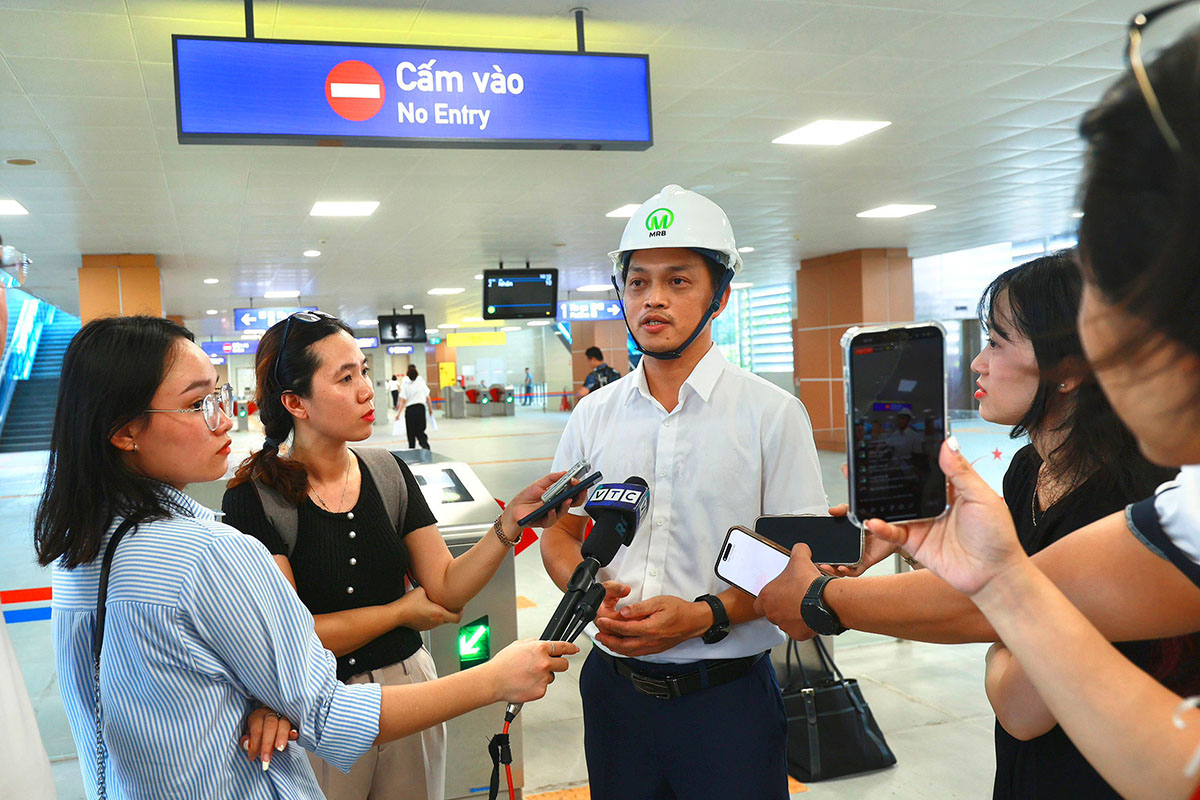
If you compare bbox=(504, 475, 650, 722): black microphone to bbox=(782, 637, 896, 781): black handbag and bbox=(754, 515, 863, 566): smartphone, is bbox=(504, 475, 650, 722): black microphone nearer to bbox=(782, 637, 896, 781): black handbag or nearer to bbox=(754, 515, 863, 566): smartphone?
bbox=(754, 515, 863, 566): smartphone

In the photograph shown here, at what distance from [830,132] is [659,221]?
18.6 ft

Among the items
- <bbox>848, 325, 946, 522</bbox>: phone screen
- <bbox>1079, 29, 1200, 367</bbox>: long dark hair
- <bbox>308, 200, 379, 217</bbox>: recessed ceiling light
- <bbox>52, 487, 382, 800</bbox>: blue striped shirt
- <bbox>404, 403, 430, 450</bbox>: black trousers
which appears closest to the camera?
<bbox>1079, 29, 1200, 367</bbox>: long dark hair

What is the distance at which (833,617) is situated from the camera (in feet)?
5.27

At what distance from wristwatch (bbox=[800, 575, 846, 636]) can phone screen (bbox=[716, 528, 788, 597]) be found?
77 mm

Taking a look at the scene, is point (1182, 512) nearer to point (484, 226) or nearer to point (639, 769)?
point (639, 769)

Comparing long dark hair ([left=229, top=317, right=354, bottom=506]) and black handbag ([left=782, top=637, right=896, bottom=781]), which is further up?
long dark hair ([left=229, top=317, right=354, bottom=506])

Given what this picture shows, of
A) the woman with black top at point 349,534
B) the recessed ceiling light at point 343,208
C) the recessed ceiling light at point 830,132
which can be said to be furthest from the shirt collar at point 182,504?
the recessed ceiling light at point 343,208

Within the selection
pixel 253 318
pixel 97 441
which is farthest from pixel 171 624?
pixel 253 318

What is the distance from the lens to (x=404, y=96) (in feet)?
12.5

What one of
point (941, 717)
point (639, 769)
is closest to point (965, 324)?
point (941, 717)

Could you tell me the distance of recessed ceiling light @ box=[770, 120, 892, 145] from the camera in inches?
271

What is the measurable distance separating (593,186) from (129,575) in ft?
26.5

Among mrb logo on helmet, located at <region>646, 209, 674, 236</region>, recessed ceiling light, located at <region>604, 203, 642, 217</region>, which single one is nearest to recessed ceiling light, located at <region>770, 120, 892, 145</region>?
recessed ceiling light, located at <region>604, 203, 642, 217</region>

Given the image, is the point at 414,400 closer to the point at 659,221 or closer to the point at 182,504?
the point at 659,221
